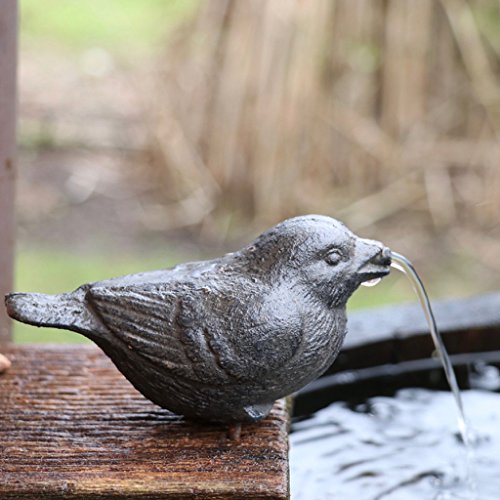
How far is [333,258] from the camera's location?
1.44 metres

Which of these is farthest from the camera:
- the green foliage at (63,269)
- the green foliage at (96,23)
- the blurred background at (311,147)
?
the green foliage at (96,23)

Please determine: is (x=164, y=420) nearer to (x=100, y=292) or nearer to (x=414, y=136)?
(x=100, y=292)

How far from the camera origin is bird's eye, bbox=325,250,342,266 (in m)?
1.44

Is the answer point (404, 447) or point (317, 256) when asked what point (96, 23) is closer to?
point (404, 447)

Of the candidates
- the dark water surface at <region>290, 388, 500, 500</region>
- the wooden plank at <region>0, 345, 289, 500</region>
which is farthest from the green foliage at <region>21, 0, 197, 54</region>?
the wooden plank at <region>0, 345, 289, 500</region>

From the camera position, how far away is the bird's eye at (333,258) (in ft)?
4.73

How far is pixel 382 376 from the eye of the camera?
81.3 inches

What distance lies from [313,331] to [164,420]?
31 centimetres

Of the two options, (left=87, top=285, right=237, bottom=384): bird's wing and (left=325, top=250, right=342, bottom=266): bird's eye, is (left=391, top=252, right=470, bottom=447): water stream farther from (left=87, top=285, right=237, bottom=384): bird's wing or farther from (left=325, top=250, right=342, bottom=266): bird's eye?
(left=87, top=285, right=237, bottom=384): bird's wing

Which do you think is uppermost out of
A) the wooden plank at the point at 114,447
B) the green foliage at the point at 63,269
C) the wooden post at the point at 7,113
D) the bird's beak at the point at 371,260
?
the wooden post at the point at 7,113

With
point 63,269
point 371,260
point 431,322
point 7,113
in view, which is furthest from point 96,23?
point 371,260

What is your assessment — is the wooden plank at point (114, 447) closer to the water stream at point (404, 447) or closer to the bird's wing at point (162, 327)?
the bird's wing at point (162, 327)

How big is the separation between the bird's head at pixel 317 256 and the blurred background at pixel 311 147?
217 centimetres

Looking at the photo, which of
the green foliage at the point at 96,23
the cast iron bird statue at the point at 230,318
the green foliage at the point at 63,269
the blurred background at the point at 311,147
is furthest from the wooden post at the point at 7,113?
the green foliage at the point at 96,23
